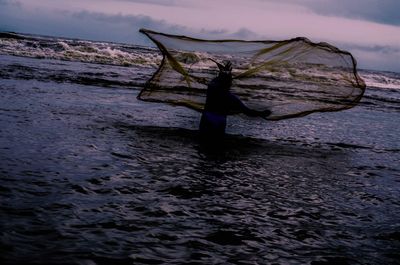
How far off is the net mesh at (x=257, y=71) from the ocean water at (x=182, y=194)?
87cm

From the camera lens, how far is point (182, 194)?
6.18 m

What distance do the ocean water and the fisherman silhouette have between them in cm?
40

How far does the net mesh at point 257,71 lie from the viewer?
10227 millimetres

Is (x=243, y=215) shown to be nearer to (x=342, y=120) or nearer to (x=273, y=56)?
(x=273, y=56)

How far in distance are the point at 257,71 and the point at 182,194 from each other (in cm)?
551

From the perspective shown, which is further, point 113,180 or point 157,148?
point 157,148

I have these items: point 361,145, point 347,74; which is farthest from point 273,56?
point 361,145

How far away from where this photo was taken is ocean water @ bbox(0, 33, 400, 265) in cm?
447

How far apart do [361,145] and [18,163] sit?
27.8ft

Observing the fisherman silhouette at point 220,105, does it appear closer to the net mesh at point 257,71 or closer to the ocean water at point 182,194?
the ocean water at point 182,194

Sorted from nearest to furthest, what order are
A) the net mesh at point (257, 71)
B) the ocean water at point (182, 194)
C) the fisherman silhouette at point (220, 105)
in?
the ocean water at point (182, 194), the fisherman silhouette at point (220, 105), the net mesh at point (257, 71)

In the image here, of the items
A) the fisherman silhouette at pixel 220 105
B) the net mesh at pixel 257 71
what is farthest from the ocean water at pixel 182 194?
the net mesh at pixel 257 71

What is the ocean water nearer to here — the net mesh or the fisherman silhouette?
the fisherman silhouette

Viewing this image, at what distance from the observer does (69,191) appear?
5715 mm
